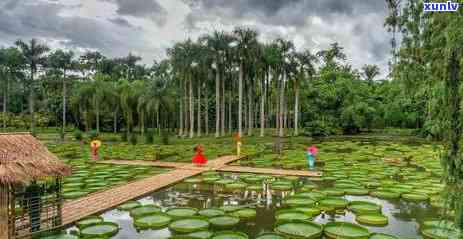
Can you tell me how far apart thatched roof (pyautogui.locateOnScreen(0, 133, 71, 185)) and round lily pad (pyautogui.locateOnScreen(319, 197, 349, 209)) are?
24.9 feet

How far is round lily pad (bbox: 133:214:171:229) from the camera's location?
9089mm

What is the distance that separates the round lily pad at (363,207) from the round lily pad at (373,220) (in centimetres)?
44

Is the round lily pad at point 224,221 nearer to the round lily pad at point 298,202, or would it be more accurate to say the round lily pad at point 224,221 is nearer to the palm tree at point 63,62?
the round lily pad at point 298,202

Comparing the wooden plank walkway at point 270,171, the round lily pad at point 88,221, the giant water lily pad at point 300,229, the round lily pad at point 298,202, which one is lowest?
the giant water lily pad at point 300,229

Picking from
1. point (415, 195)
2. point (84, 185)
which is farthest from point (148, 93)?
point (415, 195)

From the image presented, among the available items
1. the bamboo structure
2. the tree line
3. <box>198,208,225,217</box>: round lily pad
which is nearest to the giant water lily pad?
<box>198,208,225,217</box>: round lily pad

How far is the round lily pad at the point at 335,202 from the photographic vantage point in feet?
35.5

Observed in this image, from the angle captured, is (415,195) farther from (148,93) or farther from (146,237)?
(148,93)

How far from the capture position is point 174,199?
465 inches

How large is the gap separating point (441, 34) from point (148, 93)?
1352 inches

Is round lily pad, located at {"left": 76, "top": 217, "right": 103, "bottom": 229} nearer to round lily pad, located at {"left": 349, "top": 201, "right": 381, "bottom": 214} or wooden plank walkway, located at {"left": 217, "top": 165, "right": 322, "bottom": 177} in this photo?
round lily pad, located at {"left": 349, "top": 201, "right": 381, "bottom": 214}

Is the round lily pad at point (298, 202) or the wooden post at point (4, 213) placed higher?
the wooden post at point (4, 213)

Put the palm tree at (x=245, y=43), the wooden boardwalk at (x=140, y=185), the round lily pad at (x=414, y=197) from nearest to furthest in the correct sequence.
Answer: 1. the wooden boardwalk at (x=140, y=185)
2. the round lily pad at (x=414, y=197)
3. the palm tree at (x=245, y=43)

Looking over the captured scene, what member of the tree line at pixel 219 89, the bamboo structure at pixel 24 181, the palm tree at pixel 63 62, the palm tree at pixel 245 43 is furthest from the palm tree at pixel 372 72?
the bamboo structure at pixel 24 181
